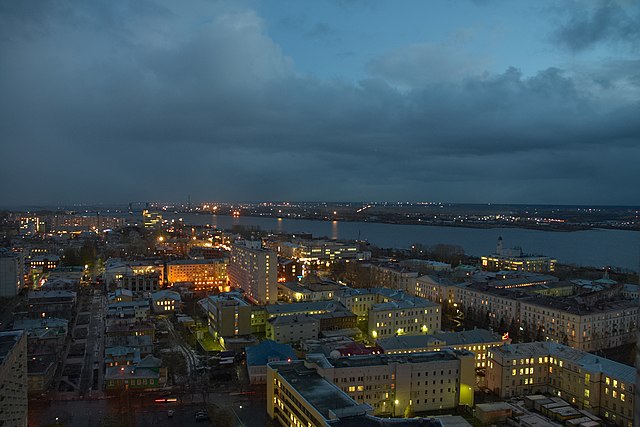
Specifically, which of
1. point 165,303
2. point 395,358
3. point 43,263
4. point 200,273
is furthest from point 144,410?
point 43,263

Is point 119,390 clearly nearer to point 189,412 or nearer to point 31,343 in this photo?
point 189,412

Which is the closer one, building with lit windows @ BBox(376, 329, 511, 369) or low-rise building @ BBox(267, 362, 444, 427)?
low-rise building @ BBox(267, 362, 444, 427)

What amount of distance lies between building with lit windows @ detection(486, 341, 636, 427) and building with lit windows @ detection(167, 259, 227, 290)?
9.22 m

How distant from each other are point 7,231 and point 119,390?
947 inches

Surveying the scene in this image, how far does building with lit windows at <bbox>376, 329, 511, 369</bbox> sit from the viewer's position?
681 centimetres

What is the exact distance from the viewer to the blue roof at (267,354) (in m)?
6.61

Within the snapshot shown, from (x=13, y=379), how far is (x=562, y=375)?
5763 mm

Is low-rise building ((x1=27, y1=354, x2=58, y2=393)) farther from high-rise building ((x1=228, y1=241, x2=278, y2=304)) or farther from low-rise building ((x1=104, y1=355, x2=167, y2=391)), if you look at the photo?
high-rise building ((x1=228, y1=241, x2=278, y2=304))

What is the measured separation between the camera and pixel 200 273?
14.4m

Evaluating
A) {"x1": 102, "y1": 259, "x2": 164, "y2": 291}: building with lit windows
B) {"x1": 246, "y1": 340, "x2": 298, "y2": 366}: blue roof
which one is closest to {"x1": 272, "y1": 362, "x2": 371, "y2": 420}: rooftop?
{"x1": 246, "y1": 340, "x2": 298, "y2": 366}: blue roof

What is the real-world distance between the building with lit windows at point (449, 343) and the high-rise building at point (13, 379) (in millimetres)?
4152

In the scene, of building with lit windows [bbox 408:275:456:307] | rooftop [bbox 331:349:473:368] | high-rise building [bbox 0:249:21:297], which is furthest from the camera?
high-rise building [bbox 0:249:21:297]

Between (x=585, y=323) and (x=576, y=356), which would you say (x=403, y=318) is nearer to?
(x=585, y=323)

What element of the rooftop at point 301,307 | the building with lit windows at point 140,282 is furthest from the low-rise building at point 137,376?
the building with lit windows at point 140,282
